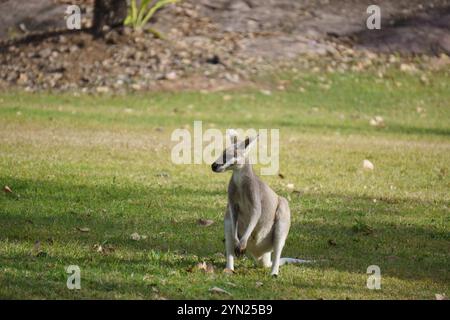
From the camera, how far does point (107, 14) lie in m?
23.3

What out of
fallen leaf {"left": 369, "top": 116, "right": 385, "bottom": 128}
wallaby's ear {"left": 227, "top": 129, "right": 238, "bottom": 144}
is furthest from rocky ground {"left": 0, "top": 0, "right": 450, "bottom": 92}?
wallaby's ear {"left": 227, "top": 129, "right": 238, "bottom": 144}

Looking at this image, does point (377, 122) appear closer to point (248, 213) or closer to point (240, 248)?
point (248, 213)

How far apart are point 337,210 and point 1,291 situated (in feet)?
16.4

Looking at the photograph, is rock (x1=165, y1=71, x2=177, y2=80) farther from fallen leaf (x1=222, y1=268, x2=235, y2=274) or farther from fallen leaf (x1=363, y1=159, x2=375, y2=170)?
fallen leaf (x1=222, y1=268, x2=235, y2=274)

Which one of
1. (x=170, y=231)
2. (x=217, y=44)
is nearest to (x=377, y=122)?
(x=217, y=44)

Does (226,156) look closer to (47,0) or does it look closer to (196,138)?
(196,138)

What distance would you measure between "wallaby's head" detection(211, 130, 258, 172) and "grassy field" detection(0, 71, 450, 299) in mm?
823

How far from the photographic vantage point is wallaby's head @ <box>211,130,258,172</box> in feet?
23.6

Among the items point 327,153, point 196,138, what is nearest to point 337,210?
point 327,153

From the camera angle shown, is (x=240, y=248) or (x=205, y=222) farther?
(x=205, y=222)

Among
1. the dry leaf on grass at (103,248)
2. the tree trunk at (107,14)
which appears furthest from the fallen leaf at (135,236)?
the tree trunk at (107,14)

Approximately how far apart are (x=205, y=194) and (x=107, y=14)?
13093mm

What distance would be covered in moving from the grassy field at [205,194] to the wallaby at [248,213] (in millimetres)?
225

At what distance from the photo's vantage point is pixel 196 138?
16000 mm
